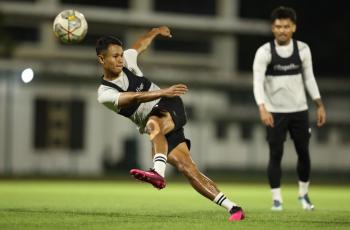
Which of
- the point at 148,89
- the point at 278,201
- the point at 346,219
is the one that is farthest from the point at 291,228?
the point at 278,201

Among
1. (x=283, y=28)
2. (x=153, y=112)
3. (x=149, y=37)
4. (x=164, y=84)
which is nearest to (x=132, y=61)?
(x=149, y=37)

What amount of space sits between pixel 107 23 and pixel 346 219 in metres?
30.4

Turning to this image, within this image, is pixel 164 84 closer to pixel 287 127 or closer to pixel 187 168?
pixel 287 127

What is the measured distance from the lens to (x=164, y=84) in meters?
31.1

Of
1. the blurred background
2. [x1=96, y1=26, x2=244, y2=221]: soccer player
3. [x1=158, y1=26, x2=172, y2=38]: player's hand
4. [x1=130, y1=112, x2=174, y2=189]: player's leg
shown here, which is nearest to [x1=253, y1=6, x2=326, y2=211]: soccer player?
[x1=158, y1=26, x2=172, y2=38]: player's hand

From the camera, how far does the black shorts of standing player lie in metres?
8.70

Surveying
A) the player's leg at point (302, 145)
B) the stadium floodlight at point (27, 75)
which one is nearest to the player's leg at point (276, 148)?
the player's leg at point (302, 145)

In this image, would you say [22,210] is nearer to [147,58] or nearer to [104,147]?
[104,147]

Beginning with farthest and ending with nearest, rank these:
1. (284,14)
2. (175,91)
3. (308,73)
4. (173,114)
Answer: (308,73)
(284,14)
(173,114)
(175,91)

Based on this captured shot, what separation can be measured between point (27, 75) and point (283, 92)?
59.7ft

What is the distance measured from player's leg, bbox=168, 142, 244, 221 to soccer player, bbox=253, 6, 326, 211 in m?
2.41

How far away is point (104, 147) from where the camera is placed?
31484 mm

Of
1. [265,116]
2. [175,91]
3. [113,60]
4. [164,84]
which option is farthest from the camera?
[164,84]

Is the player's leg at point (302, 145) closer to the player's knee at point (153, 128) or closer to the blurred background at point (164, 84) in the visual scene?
the player's knee at point (153, 128)
